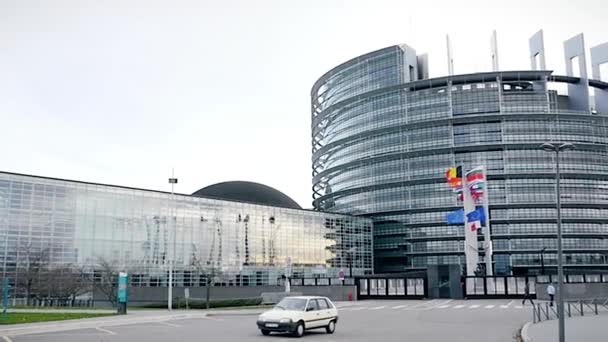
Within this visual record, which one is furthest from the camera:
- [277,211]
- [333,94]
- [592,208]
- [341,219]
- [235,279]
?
[333,94]

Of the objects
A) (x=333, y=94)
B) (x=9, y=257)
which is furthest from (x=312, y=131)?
(x=9, y=257)

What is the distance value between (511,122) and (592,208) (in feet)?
72.0

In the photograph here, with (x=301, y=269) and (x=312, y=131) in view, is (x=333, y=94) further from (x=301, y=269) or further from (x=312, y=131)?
(x=301, y=269)

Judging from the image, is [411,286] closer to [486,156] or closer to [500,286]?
[500,286]

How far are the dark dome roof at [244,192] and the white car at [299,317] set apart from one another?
3044 inches

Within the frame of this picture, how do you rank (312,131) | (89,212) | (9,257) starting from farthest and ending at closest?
1. (312,131)
2. (89,212)
3. (9,257)

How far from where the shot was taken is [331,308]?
25453 mm

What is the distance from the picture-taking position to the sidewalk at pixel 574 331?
20.6m

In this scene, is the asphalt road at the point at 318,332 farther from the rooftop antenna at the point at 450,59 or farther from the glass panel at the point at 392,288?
the rooftop antenna at the point at 450,59

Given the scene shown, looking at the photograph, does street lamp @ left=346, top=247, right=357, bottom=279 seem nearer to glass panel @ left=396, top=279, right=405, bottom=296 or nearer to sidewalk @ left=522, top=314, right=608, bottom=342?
glass panel @ left=396, top=279, right=405, bottom=296

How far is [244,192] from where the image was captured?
105 m

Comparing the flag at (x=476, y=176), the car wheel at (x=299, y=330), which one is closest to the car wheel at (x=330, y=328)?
the car wheel at (x=299, y=330)

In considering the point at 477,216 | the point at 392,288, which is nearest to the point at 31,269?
the point at 392,288

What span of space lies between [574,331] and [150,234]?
2151 inches
